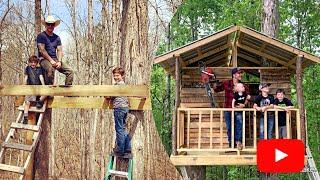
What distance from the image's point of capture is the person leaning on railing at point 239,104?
9.91ft

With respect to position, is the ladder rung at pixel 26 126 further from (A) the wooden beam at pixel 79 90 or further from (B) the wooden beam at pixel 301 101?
(B) the wooden beam at pixel 301 101

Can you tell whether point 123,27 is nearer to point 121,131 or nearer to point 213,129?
point 121,131

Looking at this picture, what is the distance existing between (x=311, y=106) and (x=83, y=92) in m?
1.16

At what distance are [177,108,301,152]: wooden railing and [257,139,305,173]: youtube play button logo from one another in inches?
1.9

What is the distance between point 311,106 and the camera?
3.02 metres

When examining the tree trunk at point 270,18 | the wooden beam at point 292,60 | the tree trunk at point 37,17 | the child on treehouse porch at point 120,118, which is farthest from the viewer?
the tree trunk at point 37,17

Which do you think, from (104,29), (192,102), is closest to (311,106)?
(192,102)

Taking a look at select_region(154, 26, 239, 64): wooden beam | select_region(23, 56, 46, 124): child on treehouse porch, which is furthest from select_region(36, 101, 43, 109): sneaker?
A: select_region(154, 26, 239, 64): wooden beam

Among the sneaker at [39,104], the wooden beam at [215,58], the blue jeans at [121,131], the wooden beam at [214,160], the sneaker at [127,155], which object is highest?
the wooden beam at [215,58]

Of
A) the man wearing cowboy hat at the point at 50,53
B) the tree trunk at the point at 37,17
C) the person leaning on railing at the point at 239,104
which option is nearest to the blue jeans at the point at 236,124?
the person leaning on railing at the point at 239,104

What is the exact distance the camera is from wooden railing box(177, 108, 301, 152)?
2.98m

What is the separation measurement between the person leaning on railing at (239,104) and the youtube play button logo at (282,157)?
0.46ft

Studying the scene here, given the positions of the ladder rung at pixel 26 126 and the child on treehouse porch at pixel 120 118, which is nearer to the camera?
the child on treehouse porch at pixel 120 118

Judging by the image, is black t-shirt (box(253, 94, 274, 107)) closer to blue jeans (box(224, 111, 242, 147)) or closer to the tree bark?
blue jeans (box(224, 111, 242, 147))
